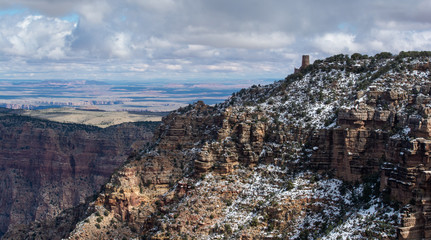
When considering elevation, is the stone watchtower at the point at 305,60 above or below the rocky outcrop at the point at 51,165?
above

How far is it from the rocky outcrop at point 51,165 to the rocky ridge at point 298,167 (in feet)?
245

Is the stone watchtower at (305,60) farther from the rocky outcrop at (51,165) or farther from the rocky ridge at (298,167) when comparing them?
the rocky outcrop at (51,165)

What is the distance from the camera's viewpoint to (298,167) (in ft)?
222

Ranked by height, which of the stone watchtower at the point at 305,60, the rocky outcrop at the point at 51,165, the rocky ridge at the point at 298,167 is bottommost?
the rocky outcrop at the point at 51,165

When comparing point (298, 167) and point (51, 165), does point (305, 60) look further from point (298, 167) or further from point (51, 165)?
point (51, 165)

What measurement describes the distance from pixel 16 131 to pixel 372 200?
128m

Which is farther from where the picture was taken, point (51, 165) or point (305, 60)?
point (51, 165)

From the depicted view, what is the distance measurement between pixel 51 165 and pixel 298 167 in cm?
10410

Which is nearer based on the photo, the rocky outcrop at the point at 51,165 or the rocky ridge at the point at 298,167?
the rocky ridge at the point at 298,167

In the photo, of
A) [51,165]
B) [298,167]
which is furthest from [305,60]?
[51,165]

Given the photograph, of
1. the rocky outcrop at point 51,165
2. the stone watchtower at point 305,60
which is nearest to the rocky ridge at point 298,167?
the stone watchtower at point 305,60

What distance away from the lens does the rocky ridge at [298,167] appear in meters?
56.2

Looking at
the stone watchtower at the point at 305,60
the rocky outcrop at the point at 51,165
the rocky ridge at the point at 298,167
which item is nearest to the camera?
the rocky ridge at the point at 298,167

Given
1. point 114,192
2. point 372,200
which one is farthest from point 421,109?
point 114,192
